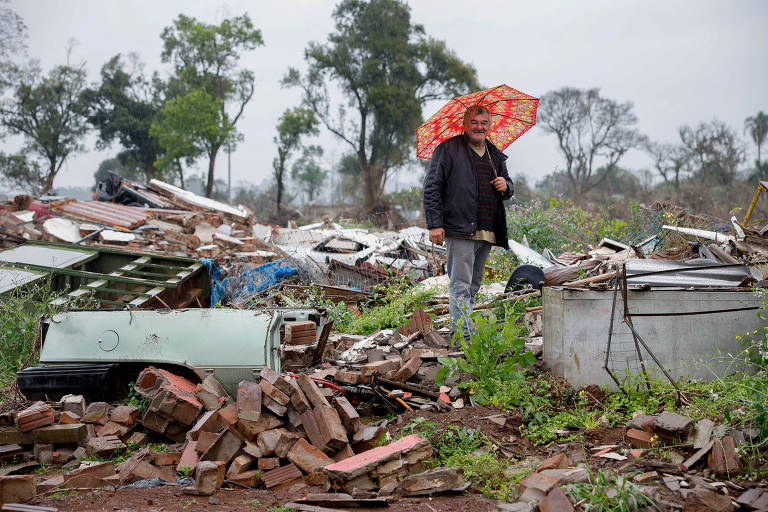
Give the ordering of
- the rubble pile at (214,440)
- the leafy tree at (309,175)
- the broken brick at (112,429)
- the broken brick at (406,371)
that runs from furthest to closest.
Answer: the leafy tree at (309,175) → the broken brick at (406,371) → the broken brick at (112,429) → the rubble pile at (214,440)

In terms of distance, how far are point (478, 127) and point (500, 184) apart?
50cm

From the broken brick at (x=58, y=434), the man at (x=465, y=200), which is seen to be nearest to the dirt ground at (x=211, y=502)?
the broken brick at (x=58, y=434)

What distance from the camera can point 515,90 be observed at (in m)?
4.88

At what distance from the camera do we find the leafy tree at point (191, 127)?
30.8 metres

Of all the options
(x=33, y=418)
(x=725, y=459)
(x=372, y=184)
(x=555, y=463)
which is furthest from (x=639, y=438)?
(x=372, y=184)

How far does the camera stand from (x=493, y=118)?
5227 millimetres

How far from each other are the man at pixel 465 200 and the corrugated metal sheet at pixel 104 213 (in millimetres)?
9484

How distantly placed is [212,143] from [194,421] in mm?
31039

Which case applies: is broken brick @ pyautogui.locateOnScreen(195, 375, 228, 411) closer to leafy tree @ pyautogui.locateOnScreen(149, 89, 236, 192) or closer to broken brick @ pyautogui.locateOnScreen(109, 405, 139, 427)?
broken brick @ pyautogui.locateOnScreen(109, 405, 139, 427)

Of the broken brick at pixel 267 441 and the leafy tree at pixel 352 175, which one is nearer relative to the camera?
the broken brick at pixel 267 441

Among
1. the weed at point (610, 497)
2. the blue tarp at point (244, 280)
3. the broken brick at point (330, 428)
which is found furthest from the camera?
the blue tarp at point (244, 280)

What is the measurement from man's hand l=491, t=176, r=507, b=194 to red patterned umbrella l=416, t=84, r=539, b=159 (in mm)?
568

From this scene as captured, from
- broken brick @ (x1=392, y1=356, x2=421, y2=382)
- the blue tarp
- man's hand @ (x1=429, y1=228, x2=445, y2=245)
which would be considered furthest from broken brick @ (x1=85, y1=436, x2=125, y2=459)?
the blue tarp

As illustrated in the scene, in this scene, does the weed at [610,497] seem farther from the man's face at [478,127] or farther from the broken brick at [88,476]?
the man's face at [478,127]
